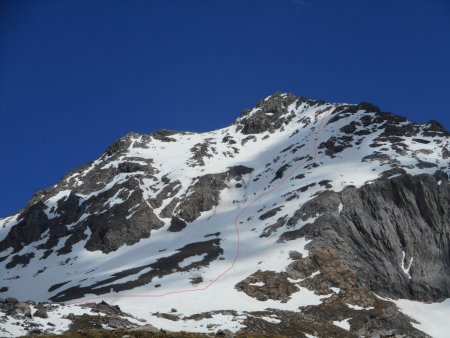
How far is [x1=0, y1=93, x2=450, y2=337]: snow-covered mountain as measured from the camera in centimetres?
9275

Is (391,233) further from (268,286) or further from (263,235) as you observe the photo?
(268,286)

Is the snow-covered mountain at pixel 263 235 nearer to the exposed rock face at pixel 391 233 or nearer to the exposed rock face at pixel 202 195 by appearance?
the exposed rock face at pixel 391 233

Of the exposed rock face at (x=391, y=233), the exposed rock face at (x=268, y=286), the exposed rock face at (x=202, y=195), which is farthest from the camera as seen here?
the exposed rock face at (x=202, y=195)

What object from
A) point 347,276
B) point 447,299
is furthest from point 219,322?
point 447,299

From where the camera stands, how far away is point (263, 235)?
4823 inches

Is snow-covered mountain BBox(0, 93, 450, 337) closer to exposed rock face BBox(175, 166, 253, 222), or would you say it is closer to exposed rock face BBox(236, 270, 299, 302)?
exposed rock face BBox(236, 270, 299, 302)

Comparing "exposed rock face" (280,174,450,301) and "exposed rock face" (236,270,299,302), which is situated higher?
"exposed rock face" (280,174,450,301)

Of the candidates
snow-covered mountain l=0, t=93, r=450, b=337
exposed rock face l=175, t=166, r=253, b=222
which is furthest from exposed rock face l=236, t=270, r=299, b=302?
exposed rock face l=175, t=166, r=253, b=222

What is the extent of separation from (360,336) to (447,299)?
34.7 metres

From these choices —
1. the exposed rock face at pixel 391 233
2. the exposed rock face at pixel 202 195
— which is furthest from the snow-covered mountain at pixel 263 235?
the exposed rock face at pixel 202 195

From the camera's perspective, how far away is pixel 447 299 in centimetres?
10794

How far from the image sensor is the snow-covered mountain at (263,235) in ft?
304

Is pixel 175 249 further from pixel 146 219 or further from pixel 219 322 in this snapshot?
pixel 219 322

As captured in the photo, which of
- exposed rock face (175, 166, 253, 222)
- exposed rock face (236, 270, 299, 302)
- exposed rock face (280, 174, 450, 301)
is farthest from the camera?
exposed rock face (175, 166, 253, 222)
